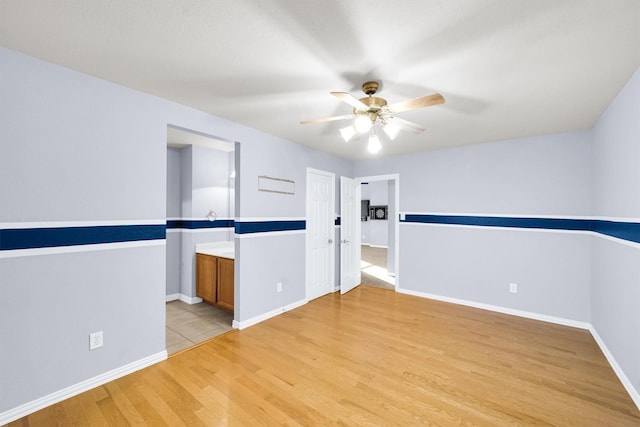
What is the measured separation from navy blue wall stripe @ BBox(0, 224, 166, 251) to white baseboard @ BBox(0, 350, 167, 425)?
3.42 ft

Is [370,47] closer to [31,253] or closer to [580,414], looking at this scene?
[31,253]

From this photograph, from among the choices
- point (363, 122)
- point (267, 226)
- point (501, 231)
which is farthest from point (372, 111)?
point (501, 231)

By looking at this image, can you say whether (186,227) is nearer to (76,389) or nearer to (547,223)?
(76,389)

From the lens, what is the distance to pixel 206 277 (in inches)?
151

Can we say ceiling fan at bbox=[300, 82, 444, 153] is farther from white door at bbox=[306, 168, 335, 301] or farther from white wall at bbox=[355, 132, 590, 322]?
white wall at bbox=[355, 132, 590, 322]

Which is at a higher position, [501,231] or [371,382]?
[501,231]

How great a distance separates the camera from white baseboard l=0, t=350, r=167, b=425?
1.74 m

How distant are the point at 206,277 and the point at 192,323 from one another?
0.70 meters

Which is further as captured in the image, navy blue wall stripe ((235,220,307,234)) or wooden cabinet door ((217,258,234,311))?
wooden cabinet door ((217,258,234,311))

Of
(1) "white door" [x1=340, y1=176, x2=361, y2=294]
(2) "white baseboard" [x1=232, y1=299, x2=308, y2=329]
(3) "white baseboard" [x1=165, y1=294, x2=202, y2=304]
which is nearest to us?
(2) "white baseboard" [x1=232, y1=299, x2=308, y2=329]

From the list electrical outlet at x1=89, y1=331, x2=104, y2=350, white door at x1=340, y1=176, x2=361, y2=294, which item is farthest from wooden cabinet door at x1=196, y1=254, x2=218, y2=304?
white door at x1=340, y1=176, x2=361, y2=294

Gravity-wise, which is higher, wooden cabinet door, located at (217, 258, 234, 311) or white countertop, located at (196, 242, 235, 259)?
white countertop, located at (196, 242, 235, 259)

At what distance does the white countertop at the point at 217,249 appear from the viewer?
3.80 m

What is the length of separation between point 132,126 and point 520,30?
285cm
